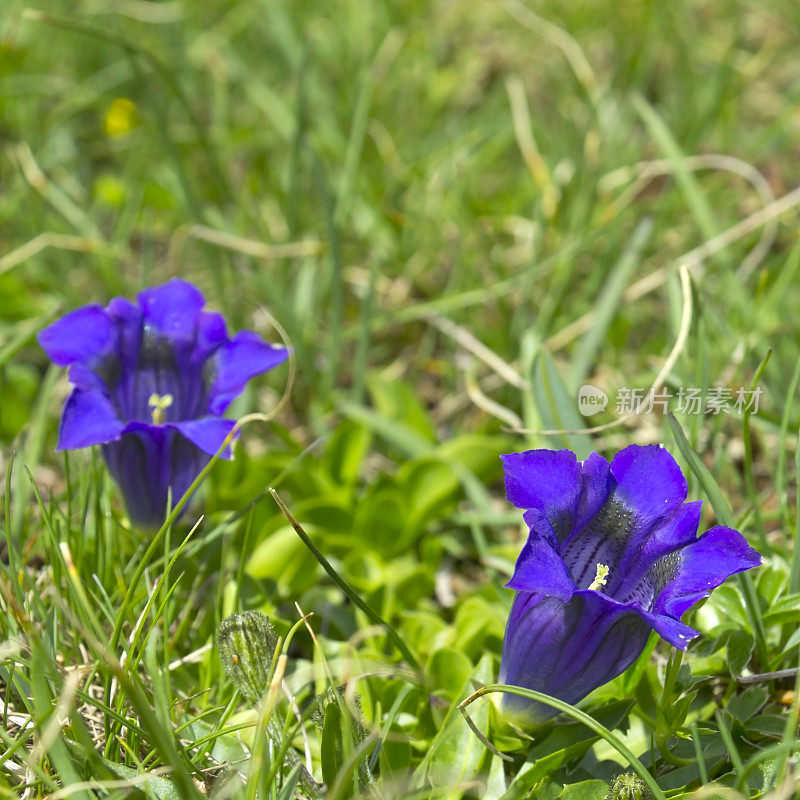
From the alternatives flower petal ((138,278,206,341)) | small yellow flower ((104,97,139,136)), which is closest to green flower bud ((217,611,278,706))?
flower petal ((138,278,206,341))

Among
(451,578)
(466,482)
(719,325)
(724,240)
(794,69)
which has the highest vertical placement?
(794,69)

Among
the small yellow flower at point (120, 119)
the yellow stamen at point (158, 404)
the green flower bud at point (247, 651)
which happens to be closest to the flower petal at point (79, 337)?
the yellow stamen at point (158, 404)

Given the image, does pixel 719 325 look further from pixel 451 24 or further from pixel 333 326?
pixel 451 24

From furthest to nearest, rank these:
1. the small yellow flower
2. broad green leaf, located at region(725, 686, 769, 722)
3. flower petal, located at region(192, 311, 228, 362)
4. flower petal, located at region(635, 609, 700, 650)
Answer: the small yellow flower < flower petal, located at region(192, 311, 228, 362) < broad green leaf, located at region(725, 686, 769, 722) < flower petal, located at region(635, 609, 700, 650)

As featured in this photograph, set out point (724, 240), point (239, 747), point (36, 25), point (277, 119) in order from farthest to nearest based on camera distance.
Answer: point (36, 25), point (277, 119), point (724, 240), point (239, 747)

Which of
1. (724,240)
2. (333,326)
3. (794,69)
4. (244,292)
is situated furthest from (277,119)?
(794,69)

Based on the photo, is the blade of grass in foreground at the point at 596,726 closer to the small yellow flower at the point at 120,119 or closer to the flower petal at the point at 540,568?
the flower petal at the point at 540,568

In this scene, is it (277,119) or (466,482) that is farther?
(277,119)

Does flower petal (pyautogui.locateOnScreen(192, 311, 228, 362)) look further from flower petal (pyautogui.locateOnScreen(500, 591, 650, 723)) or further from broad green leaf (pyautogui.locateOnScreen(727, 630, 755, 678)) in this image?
broad green leaf (pyautogui.locateOnScreen(727, 630, 755, 678))
